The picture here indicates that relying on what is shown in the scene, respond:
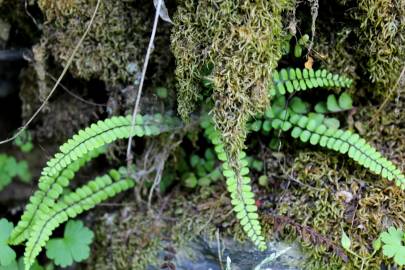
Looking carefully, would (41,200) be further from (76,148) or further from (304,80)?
(304,80)

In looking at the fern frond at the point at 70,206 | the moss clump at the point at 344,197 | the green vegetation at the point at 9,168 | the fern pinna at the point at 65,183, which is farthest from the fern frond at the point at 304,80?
the green vegetation at the point at 9,168

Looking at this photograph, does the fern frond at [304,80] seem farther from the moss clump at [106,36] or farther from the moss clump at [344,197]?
the moss clump at [106,36]

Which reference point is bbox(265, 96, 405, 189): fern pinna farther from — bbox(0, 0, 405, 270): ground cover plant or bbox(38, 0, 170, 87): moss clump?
bbox(38, 0, 170, 87): moss clump

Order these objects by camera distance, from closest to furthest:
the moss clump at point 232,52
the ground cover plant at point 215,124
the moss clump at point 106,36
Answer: the moss clump at point 232,52 → the ground cover plant at point 215,124 → the moss clump at point 106,36

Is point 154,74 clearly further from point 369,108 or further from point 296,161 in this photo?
point 369,108

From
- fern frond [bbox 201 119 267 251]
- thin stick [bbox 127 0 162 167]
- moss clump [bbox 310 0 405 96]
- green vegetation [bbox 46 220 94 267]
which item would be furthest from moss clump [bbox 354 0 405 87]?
green vegetation [bbox 46 220 94 267]

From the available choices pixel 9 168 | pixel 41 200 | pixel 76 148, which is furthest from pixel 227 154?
pixel 9 168
